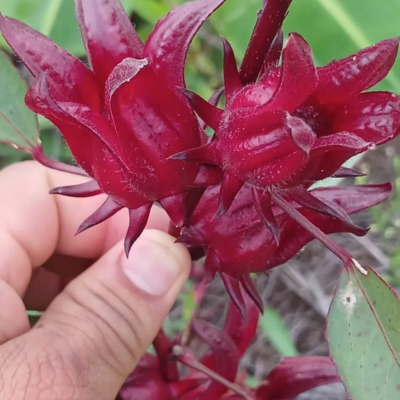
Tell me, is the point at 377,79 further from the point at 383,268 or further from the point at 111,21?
the point at 383,268

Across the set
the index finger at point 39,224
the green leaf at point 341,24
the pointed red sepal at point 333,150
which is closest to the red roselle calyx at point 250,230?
the pointed red sepal at point 333,150

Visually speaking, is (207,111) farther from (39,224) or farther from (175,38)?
(39,224)

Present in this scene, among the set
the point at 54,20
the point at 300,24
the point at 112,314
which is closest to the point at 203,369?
the point at 112,314

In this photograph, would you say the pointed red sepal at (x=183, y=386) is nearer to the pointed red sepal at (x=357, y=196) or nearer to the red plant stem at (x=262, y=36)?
the pointed red sepal at (x=357, y=196)

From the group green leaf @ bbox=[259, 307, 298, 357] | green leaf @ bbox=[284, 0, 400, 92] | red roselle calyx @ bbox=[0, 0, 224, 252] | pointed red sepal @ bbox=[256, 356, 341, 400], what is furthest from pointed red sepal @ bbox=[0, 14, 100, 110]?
green leaf @ bbox=[259, 307, 298, 357]

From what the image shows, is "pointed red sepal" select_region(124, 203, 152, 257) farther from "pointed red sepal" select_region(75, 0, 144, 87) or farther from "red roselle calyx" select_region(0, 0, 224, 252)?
"pointed red sepal" select_region(75, 0, 144, 87)

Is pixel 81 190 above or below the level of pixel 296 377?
above
